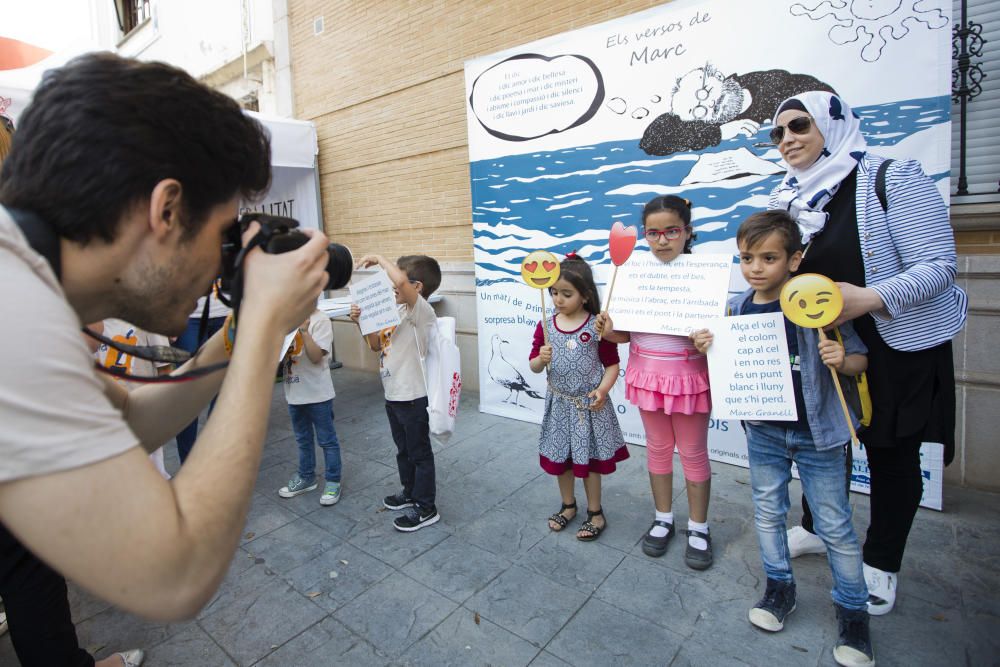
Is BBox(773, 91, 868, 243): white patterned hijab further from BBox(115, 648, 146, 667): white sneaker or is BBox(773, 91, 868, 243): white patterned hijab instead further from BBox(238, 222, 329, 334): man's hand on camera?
BBox(115, 648, 146, 667): white sneaker

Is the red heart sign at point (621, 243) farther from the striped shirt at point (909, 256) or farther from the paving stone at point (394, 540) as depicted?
the paving stone at point (394, 540)

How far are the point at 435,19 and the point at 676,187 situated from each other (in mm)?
3017

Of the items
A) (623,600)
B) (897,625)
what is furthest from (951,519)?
(623,600)

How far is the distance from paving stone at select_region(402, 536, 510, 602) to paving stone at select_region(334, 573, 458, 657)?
0.18 ft

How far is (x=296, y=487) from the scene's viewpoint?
11.6ft

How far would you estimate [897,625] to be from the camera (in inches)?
84.0

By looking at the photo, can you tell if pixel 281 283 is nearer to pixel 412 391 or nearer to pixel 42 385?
pixel 42 385

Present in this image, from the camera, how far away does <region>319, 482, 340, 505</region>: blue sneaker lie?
3367 mm

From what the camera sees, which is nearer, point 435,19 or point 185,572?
point 185,572

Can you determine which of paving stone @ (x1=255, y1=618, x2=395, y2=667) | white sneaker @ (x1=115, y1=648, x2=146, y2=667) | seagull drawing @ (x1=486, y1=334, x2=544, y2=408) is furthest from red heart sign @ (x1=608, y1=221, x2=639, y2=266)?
white sneaker @ (x1=115, y1=648, x2=146, y2=667)

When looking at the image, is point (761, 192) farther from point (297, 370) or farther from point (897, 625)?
point (297, 370)

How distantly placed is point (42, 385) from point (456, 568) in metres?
2.29

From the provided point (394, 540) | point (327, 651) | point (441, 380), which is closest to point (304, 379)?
point (441, 380)

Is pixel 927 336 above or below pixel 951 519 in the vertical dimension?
above
